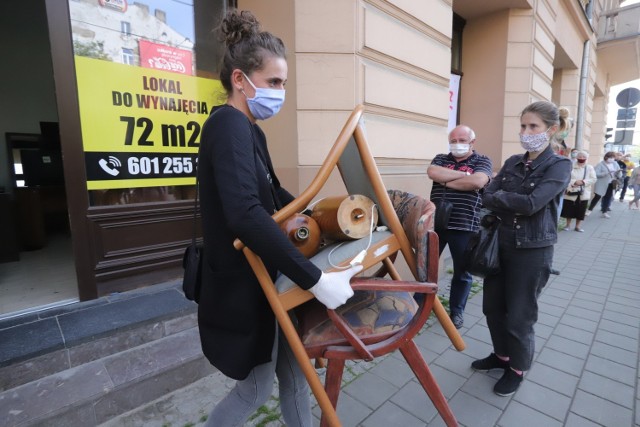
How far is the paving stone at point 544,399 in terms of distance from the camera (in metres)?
2.23

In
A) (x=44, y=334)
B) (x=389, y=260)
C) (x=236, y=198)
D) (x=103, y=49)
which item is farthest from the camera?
(x=103, y=49)

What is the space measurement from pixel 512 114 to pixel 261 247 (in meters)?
6.52

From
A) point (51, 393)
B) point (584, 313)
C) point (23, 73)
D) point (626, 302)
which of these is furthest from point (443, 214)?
point (23, 73)

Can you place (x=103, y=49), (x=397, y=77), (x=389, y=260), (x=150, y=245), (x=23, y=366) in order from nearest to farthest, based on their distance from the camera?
(x=389, y=260) → (x=23, y=366) → (x=103, y=49) → (x=150, y=245) → (x=397, y=77)

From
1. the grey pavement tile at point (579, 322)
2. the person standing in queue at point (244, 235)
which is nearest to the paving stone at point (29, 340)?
the person standing in queue at point (244, 235)

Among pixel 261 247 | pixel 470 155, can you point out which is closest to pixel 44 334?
pixel 261 247

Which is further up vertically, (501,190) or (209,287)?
(501,190)

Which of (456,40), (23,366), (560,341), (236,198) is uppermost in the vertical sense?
(456,40)

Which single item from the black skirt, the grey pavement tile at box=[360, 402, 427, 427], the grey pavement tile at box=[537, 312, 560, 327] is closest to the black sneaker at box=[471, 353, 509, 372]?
the grey pavement tile at box=[360, 402, 427, 427]

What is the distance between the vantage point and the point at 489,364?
2666mm

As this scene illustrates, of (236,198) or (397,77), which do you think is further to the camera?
(397,77)

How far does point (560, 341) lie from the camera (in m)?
3.10

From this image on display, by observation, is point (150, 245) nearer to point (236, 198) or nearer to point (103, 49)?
point (103, 49)

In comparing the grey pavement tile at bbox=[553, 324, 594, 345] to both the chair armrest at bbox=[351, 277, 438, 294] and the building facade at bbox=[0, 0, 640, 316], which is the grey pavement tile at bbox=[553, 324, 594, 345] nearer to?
the building facade at bbox=[0, 0, 640, 316]
